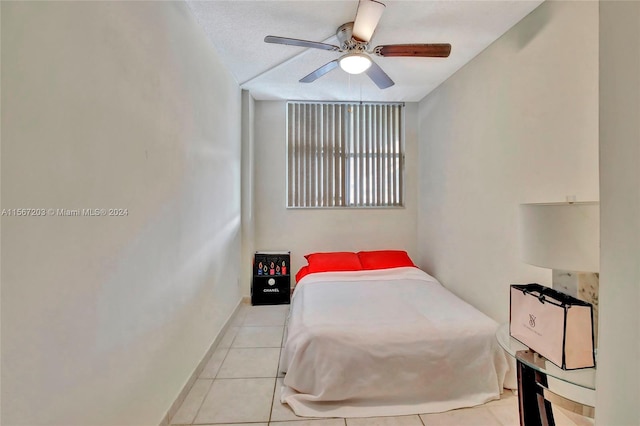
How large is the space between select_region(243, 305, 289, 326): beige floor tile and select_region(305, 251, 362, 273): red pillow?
63 centimetres

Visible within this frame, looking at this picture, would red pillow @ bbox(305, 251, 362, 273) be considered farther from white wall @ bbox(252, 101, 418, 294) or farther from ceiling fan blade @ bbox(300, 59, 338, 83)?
ceiling fan blade @ bbox(300, 59, 338, 83)

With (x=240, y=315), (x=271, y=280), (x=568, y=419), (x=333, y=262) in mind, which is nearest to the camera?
(x=568, y=419)

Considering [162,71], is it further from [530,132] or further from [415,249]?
[415,249]

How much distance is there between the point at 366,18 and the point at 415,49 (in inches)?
17.4

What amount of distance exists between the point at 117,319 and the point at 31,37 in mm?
1050

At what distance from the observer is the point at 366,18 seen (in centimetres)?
184

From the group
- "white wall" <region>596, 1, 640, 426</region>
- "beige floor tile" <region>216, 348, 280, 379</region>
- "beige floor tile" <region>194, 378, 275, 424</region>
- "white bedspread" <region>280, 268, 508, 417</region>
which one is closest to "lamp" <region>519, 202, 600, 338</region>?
"white wall" <region>596, 1, 640, 426</region>

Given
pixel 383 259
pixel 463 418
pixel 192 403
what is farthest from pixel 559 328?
pixel 383 259

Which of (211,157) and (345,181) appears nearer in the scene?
(211,157)

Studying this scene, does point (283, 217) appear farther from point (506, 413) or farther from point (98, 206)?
point (506, 413)

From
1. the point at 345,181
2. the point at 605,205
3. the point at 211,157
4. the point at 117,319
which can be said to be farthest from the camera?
the point at 345,181

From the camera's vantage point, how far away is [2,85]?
774 mm

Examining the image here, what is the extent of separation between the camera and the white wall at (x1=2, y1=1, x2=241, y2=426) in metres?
0.82

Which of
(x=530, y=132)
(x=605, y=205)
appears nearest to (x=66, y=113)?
(x=605, y=205)
